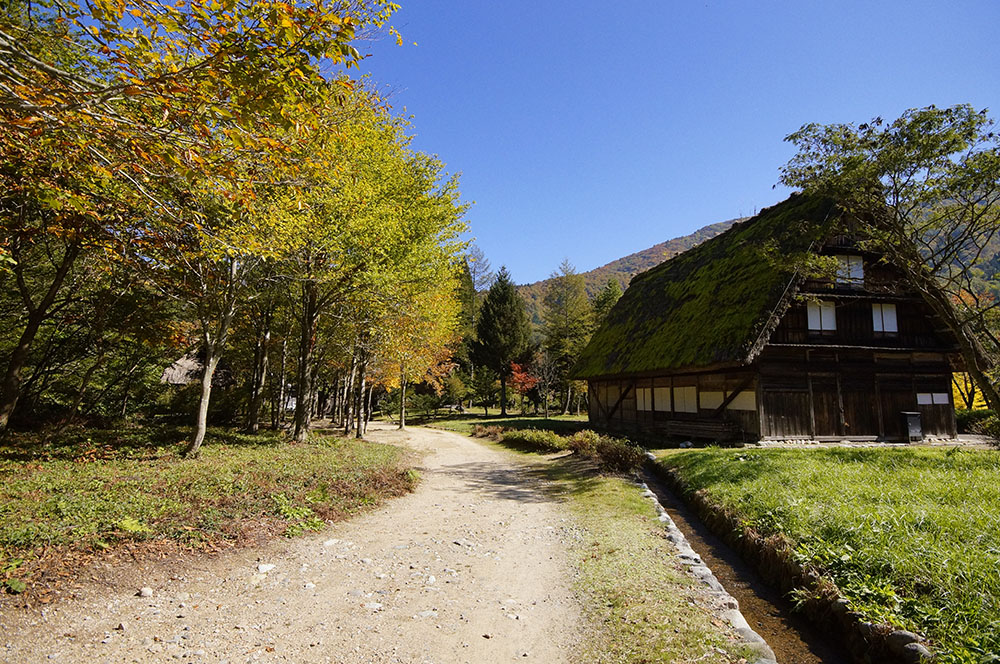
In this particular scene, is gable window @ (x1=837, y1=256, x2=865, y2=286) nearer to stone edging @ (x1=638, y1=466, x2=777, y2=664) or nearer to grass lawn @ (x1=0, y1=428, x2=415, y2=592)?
stone edging @ (x1=638, y1=466, x2=777, y2=664)

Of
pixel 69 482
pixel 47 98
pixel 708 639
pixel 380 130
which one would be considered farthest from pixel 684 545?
pixel 380 130

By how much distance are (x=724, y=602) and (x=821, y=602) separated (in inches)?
35.7

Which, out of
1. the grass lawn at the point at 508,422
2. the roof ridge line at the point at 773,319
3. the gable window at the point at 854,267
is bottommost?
the grass lawn at the point at 508,422

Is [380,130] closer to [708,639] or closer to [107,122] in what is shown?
[107,122]

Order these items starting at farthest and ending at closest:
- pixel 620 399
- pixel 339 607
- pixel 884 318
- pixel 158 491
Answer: pixel 620 399
pixel 884 318
pixel 158 491
pixel 339 607

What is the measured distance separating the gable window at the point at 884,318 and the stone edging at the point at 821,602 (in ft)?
45.4

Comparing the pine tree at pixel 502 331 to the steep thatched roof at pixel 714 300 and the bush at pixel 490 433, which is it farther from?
the bush at pixel 490 433

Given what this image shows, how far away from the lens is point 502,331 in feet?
132

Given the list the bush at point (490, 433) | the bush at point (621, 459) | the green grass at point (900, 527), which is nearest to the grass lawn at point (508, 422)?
the bush at point (490, 433)

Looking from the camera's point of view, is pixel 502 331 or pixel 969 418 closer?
pixel 969 418

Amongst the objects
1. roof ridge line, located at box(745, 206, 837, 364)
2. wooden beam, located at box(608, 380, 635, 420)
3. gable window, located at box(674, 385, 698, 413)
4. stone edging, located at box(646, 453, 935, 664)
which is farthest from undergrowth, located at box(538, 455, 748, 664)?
wooden beam, located at box(608, 380, 635, 420)

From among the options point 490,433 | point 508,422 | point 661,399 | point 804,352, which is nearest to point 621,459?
point 804,352

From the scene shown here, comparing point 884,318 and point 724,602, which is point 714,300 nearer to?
point 884,318

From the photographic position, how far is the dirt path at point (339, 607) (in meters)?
3.59
